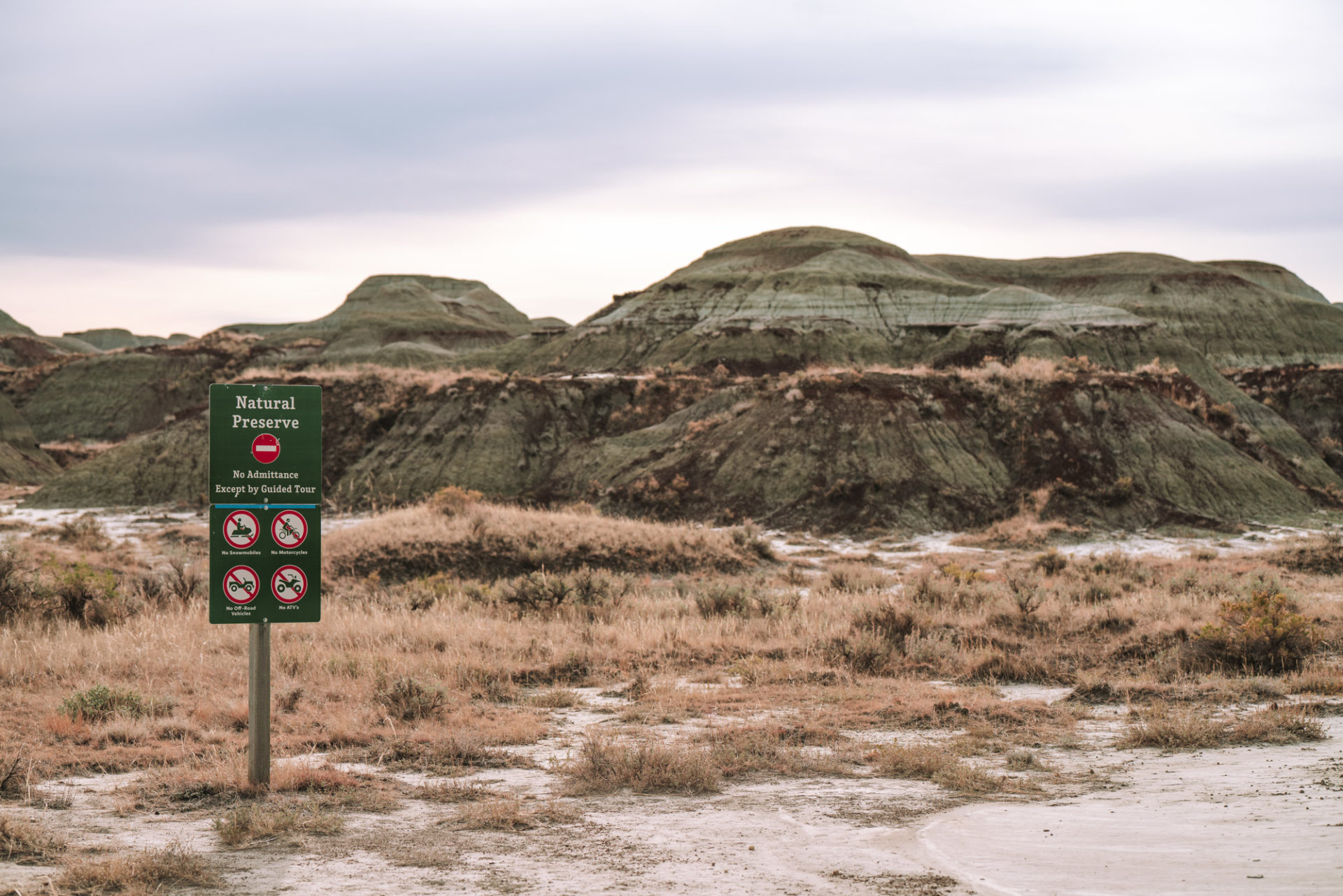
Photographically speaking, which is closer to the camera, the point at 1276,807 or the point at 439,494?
the point at 1276,807

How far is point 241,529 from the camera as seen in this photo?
22.8 feet

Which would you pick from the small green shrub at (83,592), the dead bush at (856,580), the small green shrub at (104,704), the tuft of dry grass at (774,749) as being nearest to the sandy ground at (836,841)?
the tuft of dry grass at (774,749)

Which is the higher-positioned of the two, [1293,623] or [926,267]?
[926,267]

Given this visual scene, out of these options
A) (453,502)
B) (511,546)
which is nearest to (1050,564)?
(511,546)

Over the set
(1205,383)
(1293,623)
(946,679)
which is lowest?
(946,679)

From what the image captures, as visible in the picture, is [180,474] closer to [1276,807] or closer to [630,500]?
[630,500]

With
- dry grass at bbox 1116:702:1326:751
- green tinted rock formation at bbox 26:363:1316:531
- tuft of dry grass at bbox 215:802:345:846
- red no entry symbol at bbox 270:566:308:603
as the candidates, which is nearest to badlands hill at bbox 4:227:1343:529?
green tinted rock formation at bbox 26:363:1316:531

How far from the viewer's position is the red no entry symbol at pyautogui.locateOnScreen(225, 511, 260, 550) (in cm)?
689

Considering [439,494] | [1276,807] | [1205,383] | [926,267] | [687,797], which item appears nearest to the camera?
[1276,807]

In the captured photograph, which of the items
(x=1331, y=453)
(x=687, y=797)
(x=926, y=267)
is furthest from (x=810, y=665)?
(x=926, y=267)

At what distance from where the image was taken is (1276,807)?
620 cm

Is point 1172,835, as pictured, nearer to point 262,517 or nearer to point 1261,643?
point 262,517

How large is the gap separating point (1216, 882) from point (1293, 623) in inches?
322

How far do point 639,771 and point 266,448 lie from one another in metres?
3.61
